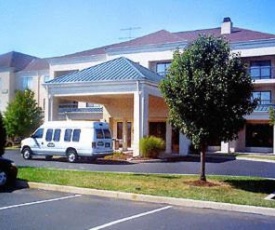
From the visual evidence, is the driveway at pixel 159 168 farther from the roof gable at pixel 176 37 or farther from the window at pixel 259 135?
the roof gable at pixel 176 37

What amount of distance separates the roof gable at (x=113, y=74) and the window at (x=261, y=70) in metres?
12.7

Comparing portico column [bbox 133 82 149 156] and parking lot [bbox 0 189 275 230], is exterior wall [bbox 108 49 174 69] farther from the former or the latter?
parking lot [bbox 0 189 275 230]

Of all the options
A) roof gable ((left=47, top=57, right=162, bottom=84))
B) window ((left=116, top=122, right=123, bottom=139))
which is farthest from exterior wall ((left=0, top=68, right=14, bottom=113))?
roof gable ((left=47, top=57, right=162, bottom=84))

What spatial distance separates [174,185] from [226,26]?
102 ft

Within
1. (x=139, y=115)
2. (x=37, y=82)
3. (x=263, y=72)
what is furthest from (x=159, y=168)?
(x=37, y=82)

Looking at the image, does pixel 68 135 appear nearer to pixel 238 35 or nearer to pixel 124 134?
pixel 124 134

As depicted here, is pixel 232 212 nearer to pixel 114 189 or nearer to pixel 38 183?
pixel 114 189

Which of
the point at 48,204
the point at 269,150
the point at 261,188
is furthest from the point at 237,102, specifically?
the point at 269,150

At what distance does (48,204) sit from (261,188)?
7037 mm

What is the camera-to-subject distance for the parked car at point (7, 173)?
13320mm

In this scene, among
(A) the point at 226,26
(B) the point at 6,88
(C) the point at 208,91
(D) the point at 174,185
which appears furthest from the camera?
(B) the point at 6,88

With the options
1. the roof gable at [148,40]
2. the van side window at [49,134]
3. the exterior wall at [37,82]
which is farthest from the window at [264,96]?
the exterior wall at [37,82]

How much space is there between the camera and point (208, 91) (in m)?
13.5

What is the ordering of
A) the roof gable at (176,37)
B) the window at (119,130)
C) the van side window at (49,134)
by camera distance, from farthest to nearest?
the roof gable at (176,37)
the window at (119,130)
the van side window at (49,134)
